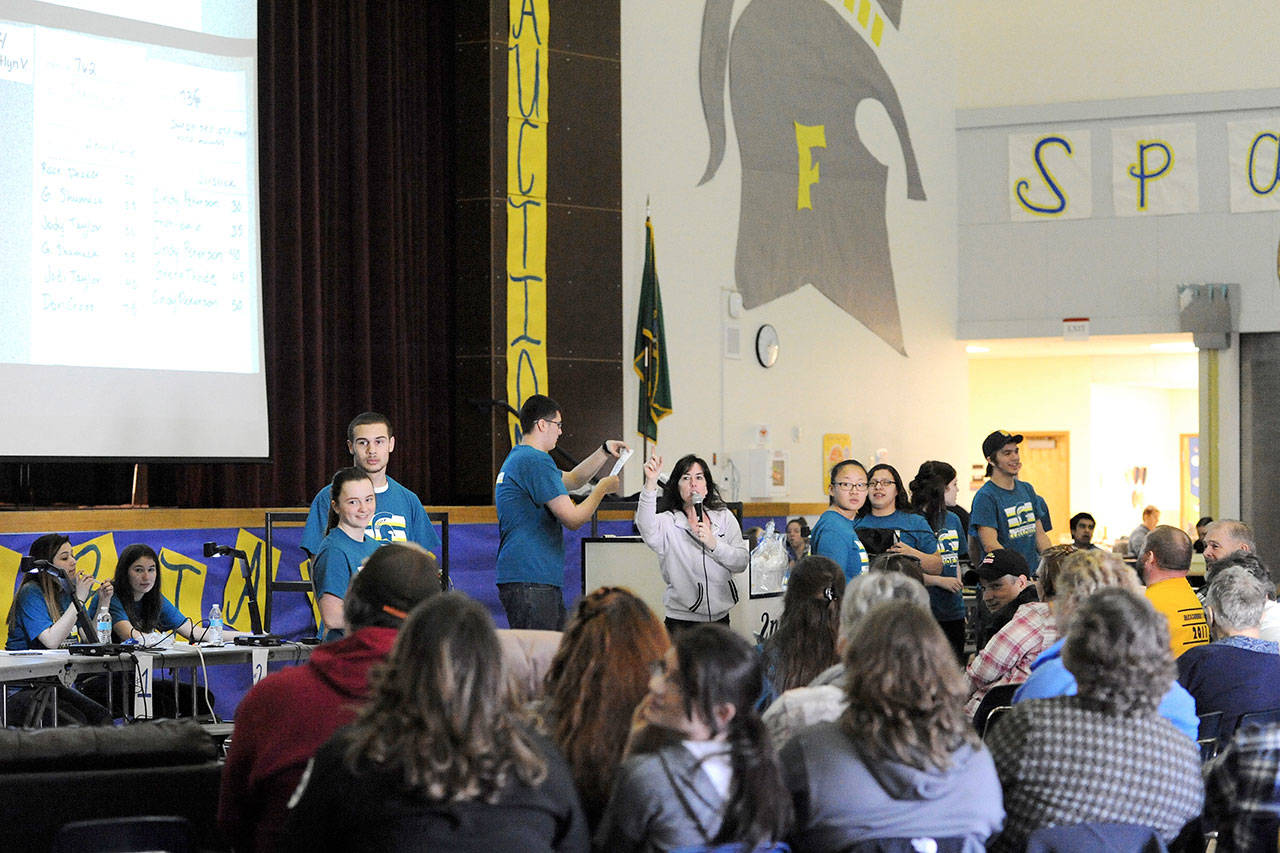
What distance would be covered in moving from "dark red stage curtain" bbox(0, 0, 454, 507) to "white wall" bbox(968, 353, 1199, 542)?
8.12 m

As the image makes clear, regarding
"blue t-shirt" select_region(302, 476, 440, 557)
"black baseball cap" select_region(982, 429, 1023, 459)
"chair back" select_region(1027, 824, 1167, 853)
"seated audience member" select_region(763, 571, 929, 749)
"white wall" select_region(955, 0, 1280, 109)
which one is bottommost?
"chair back" select_region(1027, 824, 1167, 853)

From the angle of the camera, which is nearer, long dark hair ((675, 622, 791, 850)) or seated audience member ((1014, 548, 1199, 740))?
long dark hair ((675, 622, 791, 850))

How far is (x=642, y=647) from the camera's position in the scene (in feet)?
8.45

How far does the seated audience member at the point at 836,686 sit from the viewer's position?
270cm

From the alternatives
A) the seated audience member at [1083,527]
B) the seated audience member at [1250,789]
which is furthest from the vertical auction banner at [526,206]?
the seated audience member at [1250,789]

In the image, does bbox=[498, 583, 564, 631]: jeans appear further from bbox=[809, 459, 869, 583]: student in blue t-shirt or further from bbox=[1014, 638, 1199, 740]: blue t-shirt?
bbox=[1014, 638, 1199, 740]: blue t-shirt

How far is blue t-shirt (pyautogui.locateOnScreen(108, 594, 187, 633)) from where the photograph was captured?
5398 millimetres

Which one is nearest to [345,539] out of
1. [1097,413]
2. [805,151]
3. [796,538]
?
[796,538]

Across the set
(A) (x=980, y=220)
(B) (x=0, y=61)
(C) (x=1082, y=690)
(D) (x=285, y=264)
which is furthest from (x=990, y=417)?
(C) (x=1082, y=690)

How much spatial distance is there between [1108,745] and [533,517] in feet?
10.6

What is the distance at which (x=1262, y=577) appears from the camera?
4.59 meters

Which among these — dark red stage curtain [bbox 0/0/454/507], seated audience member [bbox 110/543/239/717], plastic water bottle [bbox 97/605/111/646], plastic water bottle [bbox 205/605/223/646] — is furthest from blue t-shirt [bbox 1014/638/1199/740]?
dark red stage curtain [bbox 0/0/454/507]

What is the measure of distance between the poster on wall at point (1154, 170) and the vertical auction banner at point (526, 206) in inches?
221

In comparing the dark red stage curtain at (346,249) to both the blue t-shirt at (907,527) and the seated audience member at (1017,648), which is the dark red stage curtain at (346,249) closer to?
the blue t-shirt at (907,527)
